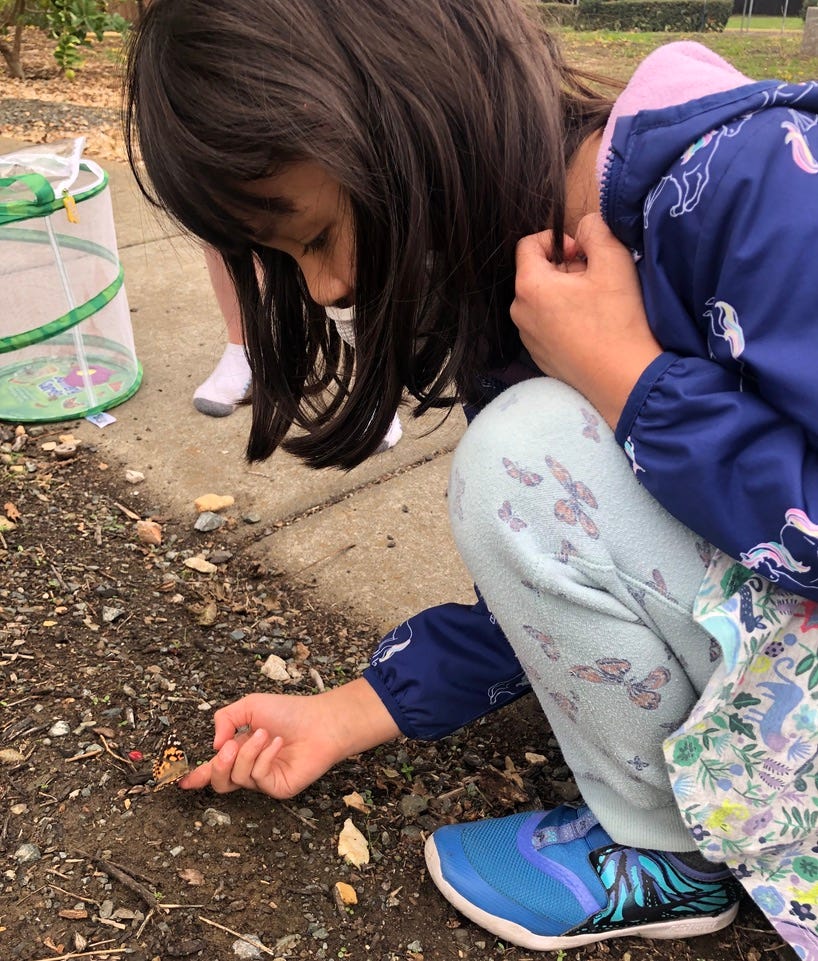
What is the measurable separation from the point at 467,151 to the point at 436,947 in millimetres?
991

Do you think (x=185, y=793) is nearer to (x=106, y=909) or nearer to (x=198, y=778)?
(x=198, y=778)

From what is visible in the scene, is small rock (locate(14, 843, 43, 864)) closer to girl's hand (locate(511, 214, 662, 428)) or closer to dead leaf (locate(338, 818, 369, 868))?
dead leaf (locate(338, 818, 369, 868))

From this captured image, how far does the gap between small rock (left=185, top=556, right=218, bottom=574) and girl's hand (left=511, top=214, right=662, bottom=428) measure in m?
1.00

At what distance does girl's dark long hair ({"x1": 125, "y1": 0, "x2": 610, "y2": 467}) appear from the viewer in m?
1.10

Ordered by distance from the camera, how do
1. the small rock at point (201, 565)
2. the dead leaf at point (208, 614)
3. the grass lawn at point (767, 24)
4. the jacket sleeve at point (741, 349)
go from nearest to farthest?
the jacket sleeve at point (741, 349) → the dead leaf at point (208, 614) → the small rock at point (201, 565) → the grass lawn at point (767, 24)

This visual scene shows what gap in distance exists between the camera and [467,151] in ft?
3.82

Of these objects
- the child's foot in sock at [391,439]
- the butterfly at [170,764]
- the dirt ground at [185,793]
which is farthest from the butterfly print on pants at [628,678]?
the child's foot in sock at [391,439]

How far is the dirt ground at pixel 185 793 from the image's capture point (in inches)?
51.1

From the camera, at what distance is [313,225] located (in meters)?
1.21

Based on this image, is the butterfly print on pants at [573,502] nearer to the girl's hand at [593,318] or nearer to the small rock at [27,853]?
the girl's hand at [593,318]

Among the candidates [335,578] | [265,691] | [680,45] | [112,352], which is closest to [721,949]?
[265,691]

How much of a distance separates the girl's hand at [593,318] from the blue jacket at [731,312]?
0.02 m

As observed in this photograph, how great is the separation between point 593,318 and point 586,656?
388 millimetres

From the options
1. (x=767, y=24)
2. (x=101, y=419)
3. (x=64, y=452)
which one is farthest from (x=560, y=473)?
(x=767, y=24)
